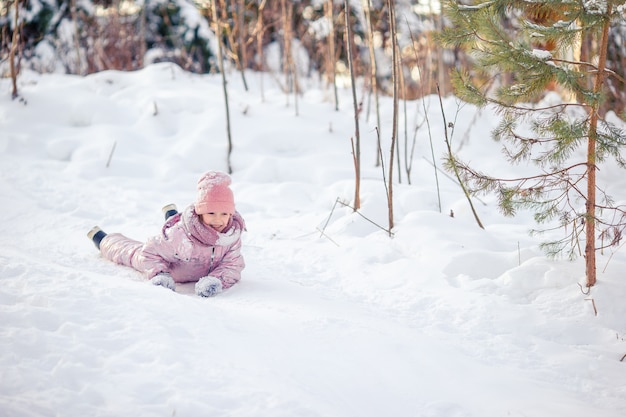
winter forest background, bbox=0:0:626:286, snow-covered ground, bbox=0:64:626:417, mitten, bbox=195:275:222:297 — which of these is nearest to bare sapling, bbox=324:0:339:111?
winter forest background, bbox=0:0:626:286

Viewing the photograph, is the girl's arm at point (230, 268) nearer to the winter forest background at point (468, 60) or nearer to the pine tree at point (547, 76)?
the winter forest background at point (468, 60)

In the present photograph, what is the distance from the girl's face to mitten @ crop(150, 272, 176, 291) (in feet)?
1.16

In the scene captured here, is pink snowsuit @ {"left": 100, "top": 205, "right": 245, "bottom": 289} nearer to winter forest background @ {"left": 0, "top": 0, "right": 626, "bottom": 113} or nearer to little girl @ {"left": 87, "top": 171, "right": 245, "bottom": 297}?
little girl @ {"left": 87, "top": 171, "right": 245, "bottom": 297}

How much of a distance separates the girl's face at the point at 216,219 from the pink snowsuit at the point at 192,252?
0.10 feet

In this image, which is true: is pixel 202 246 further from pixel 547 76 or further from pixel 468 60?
pixel 468 60

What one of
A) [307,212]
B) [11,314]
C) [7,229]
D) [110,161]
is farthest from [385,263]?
[110,161]

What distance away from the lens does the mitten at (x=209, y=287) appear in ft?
8.55

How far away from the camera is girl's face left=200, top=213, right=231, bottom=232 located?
274 centimetres

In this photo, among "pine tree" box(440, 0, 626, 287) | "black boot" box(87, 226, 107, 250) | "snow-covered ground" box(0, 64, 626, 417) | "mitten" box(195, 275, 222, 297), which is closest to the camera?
"snow-covered ground" box(0, 64, 626, 417)

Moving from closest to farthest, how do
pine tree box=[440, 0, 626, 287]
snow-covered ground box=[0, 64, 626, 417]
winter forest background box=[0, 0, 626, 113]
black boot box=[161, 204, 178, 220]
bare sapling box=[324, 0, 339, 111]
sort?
1. snow-covered ground box=[0, 64, 626, 417]
2. pine tree box=[440, 0, 626, 287]
3. black boot box=[161, 204, 178, 220]
4. bare sapling box=[324, 0, 339, 111]
5. winter forest background box=[0, 0, 626, 113]

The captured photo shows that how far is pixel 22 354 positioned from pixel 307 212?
2.64 m

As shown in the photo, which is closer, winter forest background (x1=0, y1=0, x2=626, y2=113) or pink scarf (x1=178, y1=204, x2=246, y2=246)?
pink scarf (x1=178, y1=204, x2=246, y2=246)

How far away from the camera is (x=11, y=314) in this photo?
1.86 m

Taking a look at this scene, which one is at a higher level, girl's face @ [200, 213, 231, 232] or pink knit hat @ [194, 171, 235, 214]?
pink knit hat @ [194, 171, 235, 214]
